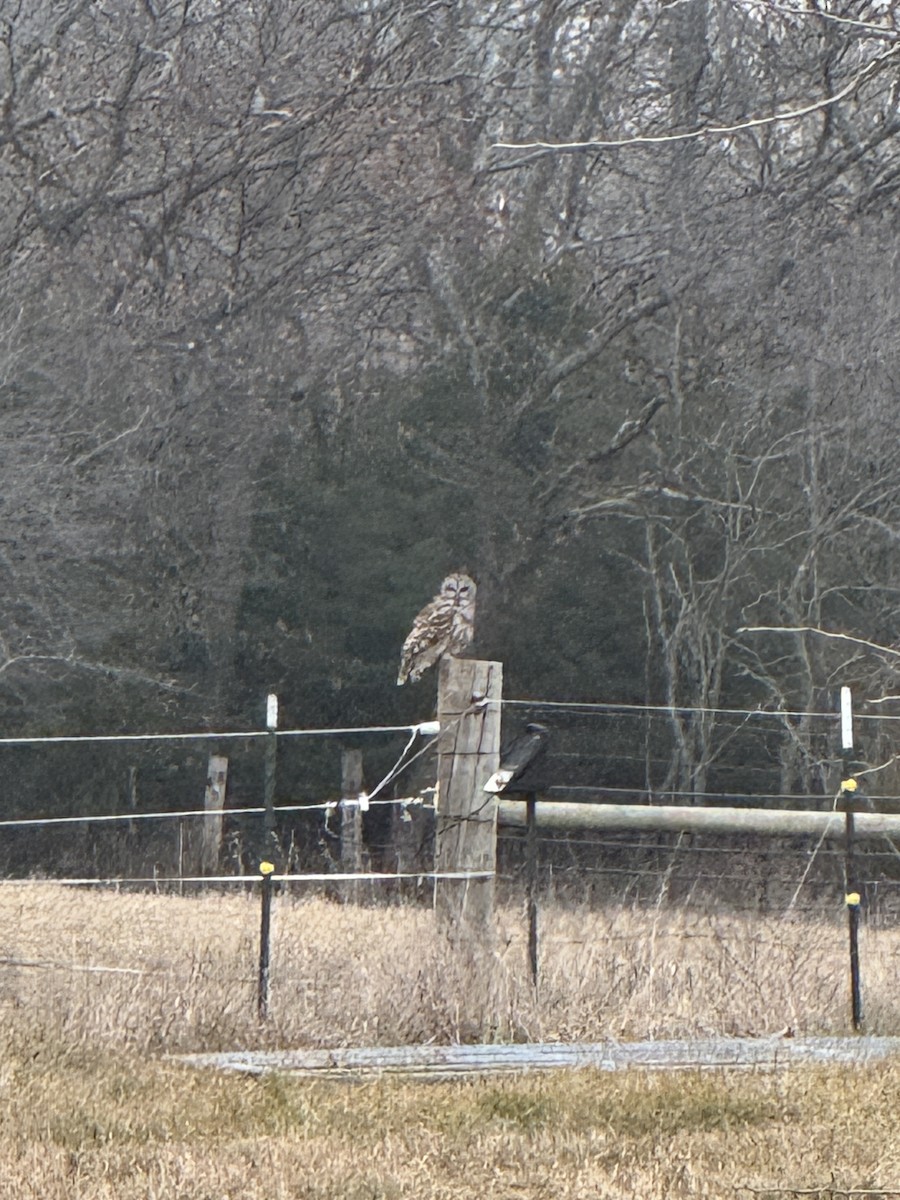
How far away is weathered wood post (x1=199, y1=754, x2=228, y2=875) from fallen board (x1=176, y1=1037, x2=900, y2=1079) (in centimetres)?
1166

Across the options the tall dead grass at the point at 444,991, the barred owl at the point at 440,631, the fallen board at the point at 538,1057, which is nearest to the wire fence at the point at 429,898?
the tall dead grass at the point at 444,991

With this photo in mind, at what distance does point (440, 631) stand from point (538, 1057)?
12.8 feet

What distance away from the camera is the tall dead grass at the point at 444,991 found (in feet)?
25.0

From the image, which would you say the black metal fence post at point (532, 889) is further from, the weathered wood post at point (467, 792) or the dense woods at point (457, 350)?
the dense woods at point (457, 350)

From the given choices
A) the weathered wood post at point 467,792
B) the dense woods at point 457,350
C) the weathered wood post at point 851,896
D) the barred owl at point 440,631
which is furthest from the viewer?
the dense woods at point 457,350

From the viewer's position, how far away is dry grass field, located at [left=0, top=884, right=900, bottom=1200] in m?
5.29

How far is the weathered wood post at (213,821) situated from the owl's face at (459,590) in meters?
8.31

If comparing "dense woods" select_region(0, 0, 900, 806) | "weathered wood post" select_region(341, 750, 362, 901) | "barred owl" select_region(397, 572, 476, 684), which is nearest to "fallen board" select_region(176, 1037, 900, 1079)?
"barred owl" select_region(397, 572, 476, 684)

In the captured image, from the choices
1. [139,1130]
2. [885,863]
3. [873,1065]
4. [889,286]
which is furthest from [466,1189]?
[889,286]

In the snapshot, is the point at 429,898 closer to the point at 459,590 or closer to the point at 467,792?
the point at 459,590

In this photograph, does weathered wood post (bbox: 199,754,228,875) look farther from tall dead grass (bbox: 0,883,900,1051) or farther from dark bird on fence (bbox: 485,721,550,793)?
dark bird on fence (bbox: 485,721,550,793)

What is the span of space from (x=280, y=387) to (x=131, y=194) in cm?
301

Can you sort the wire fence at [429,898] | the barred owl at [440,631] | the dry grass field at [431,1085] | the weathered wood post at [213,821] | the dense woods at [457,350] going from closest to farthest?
the dry grass field at [431,1085], the wire fence at [429,898], the barred owl at [440,631], the weathered wood post at [213,821], the dense woods at [457,350]

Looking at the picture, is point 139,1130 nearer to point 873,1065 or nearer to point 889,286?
point 873,1065
